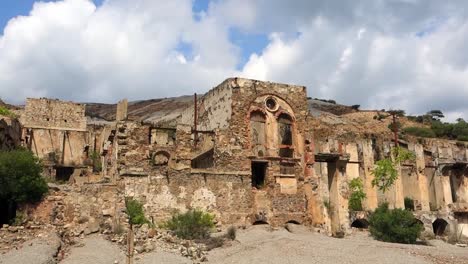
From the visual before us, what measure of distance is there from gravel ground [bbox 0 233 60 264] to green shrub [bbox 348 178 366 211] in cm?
2163

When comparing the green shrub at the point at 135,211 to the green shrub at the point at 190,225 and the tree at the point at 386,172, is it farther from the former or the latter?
the tree at the point at 386,172

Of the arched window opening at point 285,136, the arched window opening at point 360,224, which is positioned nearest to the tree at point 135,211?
the arched window opening at point 285,136

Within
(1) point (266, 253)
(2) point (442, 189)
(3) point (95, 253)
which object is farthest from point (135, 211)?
(2) point (442, 189)

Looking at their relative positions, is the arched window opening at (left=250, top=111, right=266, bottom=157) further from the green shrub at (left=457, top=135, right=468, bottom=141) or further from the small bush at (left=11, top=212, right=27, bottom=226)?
the green shrub at (left=457, top=135, right=468, bottom=141)

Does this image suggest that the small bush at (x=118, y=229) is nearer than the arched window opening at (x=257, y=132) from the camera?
Yes

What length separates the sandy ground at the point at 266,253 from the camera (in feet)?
51.3

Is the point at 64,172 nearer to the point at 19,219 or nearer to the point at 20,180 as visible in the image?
the point at 20,180

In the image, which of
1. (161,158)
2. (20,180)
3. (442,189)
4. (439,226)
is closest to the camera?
(20,180)

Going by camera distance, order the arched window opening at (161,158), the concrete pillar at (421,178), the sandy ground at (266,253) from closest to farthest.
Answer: the sandy ground at (266,253) < the arched window opening at (161,158) < the concrete pillar at (421,178)

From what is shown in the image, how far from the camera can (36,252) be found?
15375 mm

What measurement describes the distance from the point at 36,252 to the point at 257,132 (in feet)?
47.7

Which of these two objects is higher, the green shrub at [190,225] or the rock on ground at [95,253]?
the green shrub at [190,225]

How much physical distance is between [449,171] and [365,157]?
8.37m

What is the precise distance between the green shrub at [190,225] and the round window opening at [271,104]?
315 inches
